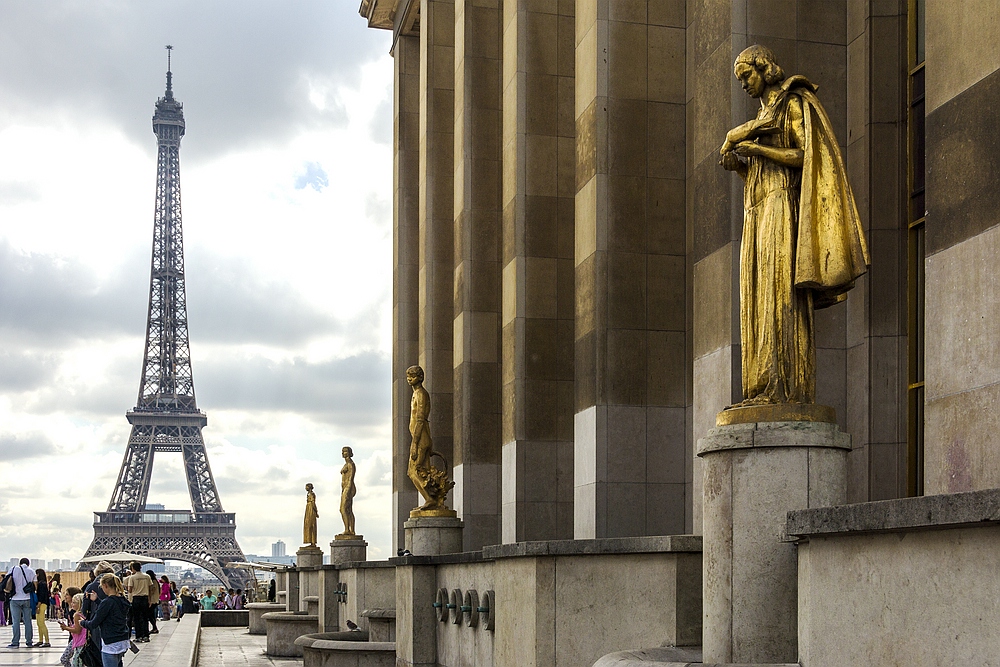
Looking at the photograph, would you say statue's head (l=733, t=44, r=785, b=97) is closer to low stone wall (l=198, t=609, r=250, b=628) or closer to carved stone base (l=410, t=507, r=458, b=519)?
carved stone base (l=410, t=507, r=458, b=519)

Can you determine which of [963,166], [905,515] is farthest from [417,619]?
[905,515]

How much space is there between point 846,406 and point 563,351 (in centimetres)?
921

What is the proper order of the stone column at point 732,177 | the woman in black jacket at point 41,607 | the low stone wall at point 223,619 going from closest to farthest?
the stone column at point 732,177 < the woman in black jacket at point 41,607 < the low stone wall at point 223,619

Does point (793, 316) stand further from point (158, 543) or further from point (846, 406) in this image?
point (158, 543)

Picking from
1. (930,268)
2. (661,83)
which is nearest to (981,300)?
(930,268)

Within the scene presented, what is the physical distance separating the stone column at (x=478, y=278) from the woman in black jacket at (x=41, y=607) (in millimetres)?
10959

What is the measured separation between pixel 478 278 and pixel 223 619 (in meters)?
30.4

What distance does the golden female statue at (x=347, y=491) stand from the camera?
4062cm

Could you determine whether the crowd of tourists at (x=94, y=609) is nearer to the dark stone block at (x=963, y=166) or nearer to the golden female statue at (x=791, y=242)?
the golden female statue at (x=791, y=242)

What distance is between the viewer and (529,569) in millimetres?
13672

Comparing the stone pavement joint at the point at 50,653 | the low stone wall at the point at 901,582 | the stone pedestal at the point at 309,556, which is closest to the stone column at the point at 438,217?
the stone pavement joint at the point at 50,653

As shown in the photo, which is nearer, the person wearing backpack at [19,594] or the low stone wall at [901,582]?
the low stone wall at [901,582]

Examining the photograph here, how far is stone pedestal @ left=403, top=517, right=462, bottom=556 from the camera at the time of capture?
24516 mm

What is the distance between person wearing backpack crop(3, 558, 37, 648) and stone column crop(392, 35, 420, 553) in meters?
9.93
